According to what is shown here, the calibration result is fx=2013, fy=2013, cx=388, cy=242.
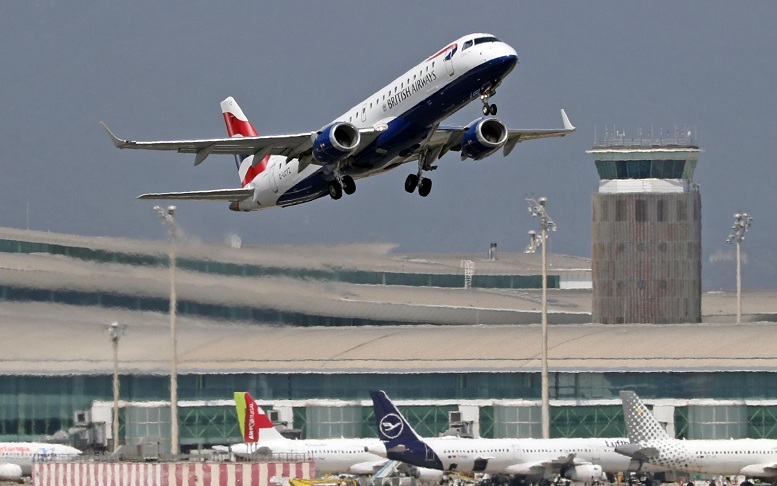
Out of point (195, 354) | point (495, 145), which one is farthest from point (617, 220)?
point (495, 145)

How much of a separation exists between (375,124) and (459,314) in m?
95.4

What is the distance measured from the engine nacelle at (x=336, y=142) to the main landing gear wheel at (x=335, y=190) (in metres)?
2.66

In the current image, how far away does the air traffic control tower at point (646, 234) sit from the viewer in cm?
18525

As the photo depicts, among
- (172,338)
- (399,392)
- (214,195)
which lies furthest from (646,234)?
(214,195)

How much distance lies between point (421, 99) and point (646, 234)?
116m

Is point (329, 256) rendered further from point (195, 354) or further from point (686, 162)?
point (686, 162)

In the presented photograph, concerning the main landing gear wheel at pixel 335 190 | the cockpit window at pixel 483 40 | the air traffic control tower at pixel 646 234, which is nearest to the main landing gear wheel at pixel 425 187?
the main landing gear wheel at pixel 335 190

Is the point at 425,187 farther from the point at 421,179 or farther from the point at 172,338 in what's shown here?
the point at 172,338

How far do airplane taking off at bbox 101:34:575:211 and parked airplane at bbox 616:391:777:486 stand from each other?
26129 mm

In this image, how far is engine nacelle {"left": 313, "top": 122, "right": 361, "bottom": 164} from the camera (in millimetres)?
73750

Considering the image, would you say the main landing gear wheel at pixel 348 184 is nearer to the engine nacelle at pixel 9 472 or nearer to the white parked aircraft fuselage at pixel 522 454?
the white parked aircraft fuselage at pixel 522 454

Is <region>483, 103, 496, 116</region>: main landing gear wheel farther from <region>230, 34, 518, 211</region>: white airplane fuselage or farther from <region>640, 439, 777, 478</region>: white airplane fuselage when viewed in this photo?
<region>640, 439, 777, 478</region>: white airplane fuselage

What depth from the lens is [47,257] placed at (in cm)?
14025

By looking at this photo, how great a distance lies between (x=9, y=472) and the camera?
113312 mm
